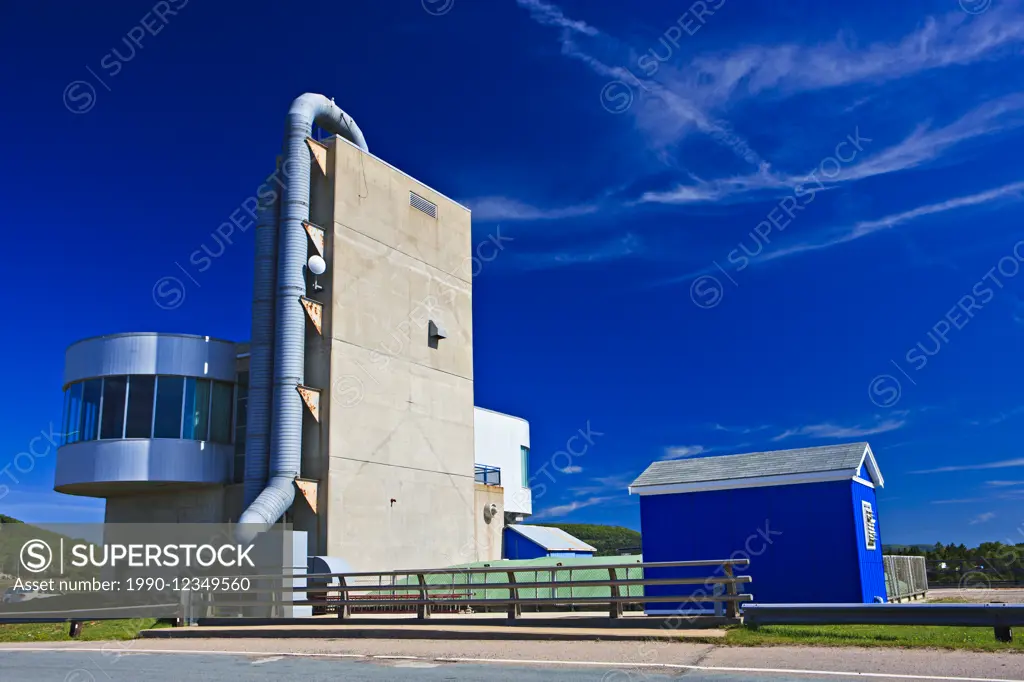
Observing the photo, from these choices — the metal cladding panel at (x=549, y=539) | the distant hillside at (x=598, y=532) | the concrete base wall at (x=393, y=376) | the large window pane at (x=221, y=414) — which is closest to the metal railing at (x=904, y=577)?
the concrete base wall at (x=393, y=376)

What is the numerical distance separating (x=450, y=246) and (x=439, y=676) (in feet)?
86.9

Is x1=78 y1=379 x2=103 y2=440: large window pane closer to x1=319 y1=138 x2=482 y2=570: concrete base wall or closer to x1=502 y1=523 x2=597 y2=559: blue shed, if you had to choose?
x1=319 y1=138 x2=482 y2=570: concrete base wall

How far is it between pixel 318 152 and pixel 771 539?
63.7 ft

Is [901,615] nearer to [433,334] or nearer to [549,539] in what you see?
[433,334]

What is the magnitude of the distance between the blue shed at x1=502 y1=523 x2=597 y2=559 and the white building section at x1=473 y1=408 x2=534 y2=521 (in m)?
4.32

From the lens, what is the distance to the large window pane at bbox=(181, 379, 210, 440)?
90.0 feet

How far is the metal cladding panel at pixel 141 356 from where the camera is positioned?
89.1 feet

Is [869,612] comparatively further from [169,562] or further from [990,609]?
[169,562]

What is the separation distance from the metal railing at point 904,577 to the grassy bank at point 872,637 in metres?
10.4

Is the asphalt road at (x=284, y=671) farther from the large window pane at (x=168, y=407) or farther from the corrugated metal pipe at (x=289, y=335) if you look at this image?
the large window pane at (x=168, y=407)

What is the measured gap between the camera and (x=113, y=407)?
2702 cm

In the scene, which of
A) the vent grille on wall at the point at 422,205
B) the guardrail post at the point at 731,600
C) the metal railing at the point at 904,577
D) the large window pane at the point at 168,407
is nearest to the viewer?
the guardrail post at the point at 731,600

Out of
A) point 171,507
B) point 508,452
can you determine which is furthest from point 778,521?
point 508,452

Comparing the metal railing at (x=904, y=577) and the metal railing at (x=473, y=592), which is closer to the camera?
the metal railing at (x=473, y=592)
